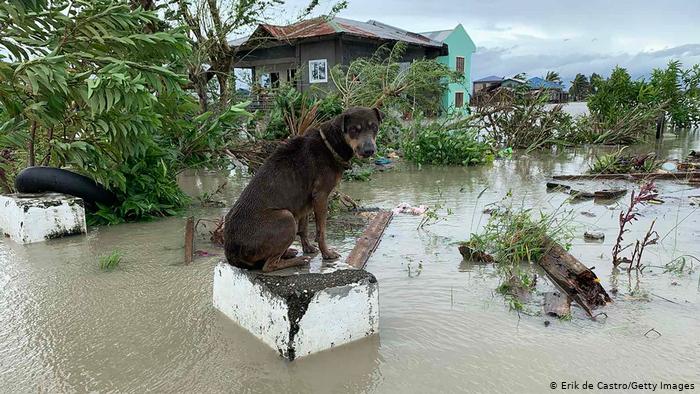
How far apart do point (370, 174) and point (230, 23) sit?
549 cm

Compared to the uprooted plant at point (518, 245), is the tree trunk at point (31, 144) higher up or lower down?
higher up

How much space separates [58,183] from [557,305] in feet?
21.0

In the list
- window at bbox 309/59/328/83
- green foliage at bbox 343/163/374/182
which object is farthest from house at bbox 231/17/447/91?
green foliage at bbox 343/163/374/182

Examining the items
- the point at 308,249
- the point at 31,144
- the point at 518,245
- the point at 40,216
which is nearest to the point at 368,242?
the point at 308,249

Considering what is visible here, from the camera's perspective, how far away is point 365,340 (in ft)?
12.0

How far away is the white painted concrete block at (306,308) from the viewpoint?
3.35 m

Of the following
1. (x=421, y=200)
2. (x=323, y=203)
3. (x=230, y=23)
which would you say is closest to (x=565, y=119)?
(x=421, y=200)

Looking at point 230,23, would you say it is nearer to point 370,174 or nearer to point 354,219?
point 370,174

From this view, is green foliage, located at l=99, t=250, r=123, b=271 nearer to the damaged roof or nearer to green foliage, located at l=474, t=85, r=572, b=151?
the damaged roof

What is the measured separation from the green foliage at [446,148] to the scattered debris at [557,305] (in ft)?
28.4

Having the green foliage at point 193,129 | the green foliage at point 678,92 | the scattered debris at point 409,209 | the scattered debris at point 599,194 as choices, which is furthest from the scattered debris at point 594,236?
the green foliage at point 678,92

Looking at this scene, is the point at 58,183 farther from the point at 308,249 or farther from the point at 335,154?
the point at 335,154

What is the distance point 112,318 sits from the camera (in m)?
4.05

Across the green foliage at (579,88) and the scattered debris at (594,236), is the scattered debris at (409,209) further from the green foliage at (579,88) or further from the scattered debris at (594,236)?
the green foliage at (579,88)
